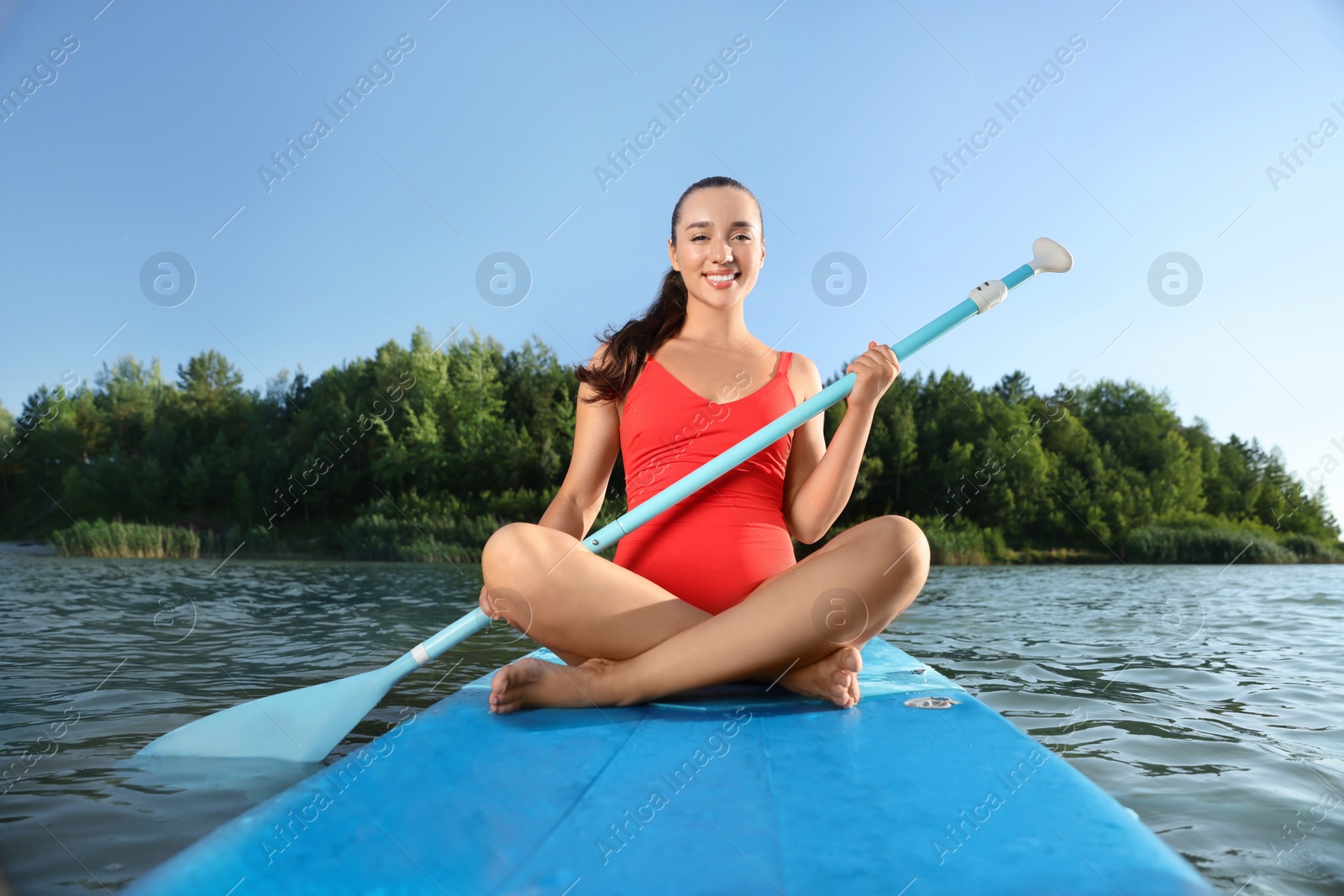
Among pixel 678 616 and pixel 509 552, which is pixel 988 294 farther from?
pixel 509 552

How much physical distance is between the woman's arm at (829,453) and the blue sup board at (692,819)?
0.54 metres

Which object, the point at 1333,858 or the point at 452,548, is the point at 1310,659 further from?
the point at 452,548

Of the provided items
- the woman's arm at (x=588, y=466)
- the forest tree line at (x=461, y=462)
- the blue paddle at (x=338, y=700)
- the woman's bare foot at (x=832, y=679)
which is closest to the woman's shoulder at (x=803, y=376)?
the blue paddle at (x=338, y=700)

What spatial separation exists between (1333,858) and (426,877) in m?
1.59

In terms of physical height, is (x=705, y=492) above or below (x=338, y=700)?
above

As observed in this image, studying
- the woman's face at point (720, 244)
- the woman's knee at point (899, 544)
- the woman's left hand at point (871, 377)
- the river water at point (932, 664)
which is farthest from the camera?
the woman's face at point (720, 244)

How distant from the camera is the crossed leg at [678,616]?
5.44 feet

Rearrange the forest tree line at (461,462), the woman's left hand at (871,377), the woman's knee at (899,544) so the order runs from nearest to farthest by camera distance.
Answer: the woman's knee at (899,544)
the woman's left hand at (871,377)
the forest tree line at (461,462)

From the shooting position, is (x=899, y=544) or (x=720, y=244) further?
(x=720, y=244)

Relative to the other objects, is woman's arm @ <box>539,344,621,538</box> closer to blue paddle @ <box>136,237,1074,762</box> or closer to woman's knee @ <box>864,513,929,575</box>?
blue paddle @ <box>136,237,1074,762</box>

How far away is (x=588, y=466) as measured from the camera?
87.9 inches

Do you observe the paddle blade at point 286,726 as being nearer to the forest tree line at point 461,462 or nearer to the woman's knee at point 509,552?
the woman's knee at point 509,552

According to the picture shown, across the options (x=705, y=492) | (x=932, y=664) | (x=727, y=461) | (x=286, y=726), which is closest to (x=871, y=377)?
(x=727, y=461)

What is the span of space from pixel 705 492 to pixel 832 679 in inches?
21.4
